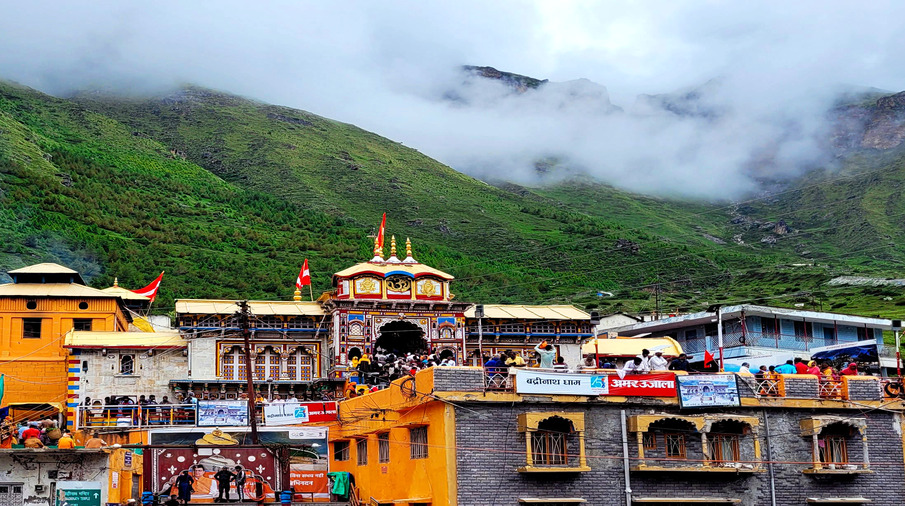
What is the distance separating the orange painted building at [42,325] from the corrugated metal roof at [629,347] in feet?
66.9

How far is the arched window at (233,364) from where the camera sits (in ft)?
143

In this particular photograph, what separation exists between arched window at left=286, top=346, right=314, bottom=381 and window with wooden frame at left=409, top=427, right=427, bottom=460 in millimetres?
16322

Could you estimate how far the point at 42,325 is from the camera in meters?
45.8

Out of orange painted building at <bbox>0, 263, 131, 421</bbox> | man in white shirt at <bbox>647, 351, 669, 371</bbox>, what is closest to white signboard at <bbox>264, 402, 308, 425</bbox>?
orange painted building at <bbox>0, 263, 131, 421</bbox>

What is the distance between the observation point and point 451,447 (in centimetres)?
2609

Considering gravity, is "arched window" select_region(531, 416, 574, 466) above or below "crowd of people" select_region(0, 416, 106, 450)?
below

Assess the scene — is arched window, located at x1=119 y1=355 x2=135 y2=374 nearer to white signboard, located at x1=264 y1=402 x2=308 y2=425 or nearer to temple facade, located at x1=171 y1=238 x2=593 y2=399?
temple facade, located at x1=171 y1=238 x2=593 y2=399

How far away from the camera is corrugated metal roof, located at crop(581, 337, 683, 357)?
151 ft

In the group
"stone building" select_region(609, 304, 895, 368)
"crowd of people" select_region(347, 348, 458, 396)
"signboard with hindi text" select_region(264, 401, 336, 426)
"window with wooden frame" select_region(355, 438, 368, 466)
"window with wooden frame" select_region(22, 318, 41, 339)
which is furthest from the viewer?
"stone building" select_region(609, 304, 895, 368)

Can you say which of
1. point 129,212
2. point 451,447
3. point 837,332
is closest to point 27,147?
point 129,212

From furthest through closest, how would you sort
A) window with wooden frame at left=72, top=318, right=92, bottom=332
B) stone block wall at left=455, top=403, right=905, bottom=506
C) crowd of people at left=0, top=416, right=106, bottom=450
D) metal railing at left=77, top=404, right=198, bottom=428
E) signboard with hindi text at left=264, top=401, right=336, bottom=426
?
1. window with wooden frame at left=72, top=318, right=92, bottom=332
2. metal railing at left=77, top=404, right=198, bottom=428
3. signboard with hindi text at left=264, top=401, right=336, bottom=426
4. crowd of people at left=0, top=416, right=106, bottom=450
5. stone block wall at left=455, top=403, right=905, bottom=506

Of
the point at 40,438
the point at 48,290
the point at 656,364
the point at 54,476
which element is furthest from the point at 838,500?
the point at 48,290

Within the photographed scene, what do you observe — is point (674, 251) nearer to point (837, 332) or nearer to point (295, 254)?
point (295, 254)

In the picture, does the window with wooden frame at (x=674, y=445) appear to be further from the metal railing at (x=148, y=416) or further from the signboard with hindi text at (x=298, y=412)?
the metal railing at (x=148, y=416)
